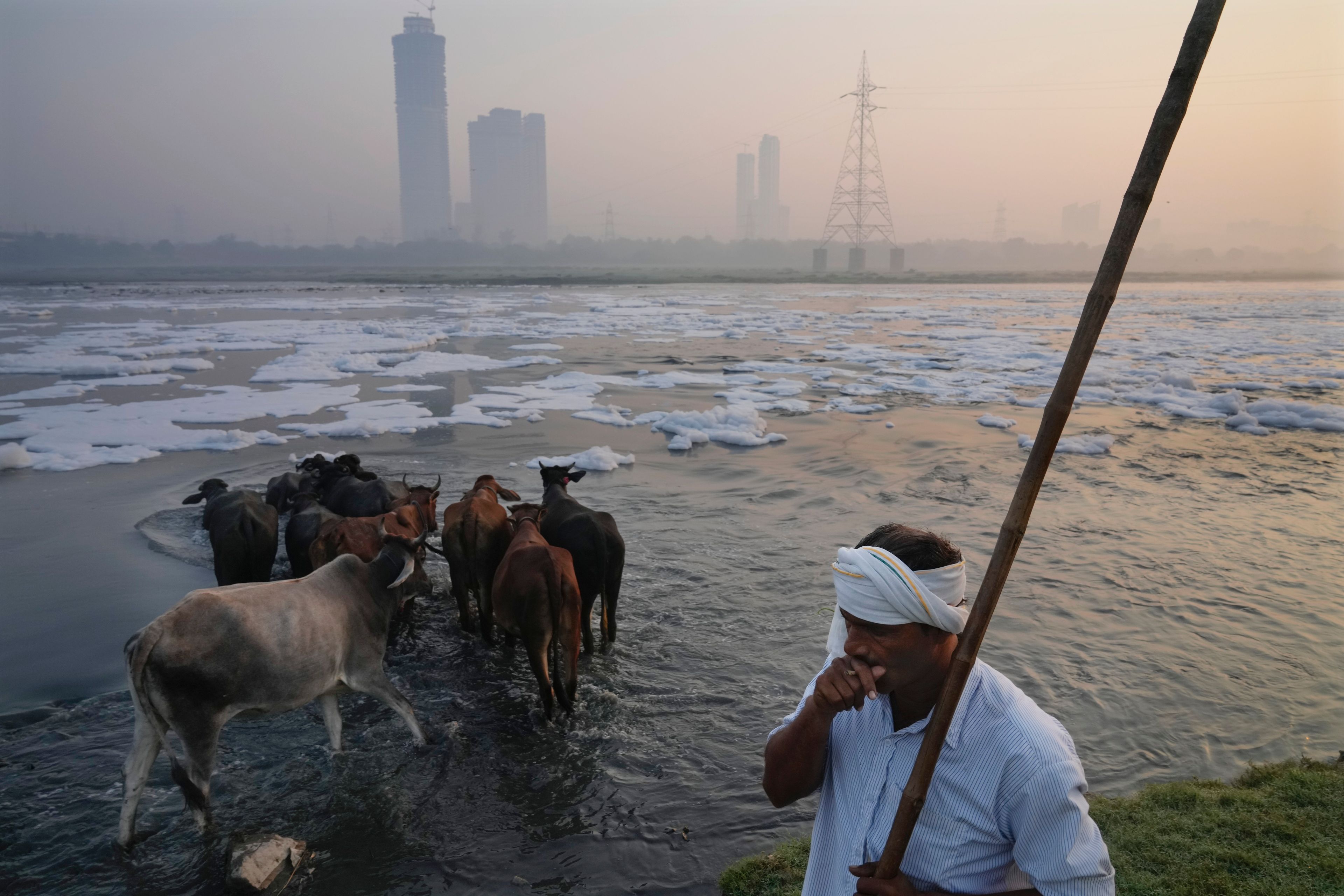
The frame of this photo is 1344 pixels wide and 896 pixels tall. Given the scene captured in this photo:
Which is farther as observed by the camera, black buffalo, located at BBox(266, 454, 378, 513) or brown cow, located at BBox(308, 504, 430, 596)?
black buffalo, located at BBox(266, 454, 378, 513)

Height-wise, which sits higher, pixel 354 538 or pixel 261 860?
pixel 354 538

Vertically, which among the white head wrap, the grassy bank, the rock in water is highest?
the white head wrap

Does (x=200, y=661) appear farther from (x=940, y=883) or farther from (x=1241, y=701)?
(x=1241, y=701)

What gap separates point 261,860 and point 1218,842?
4.67 m

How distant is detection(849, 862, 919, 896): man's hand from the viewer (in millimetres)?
1929

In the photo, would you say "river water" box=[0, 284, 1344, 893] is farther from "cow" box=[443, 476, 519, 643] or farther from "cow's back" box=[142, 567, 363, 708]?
"cow's back" box=[142, 567, 363, 708]

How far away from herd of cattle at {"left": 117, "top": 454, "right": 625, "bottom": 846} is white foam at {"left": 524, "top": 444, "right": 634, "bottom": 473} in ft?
11.1

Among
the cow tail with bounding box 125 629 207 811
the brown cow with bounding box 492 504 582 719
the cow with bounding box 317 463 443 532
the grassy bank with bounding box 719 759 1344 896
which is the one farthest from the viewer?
the cow with bounding box 317 463 443 532

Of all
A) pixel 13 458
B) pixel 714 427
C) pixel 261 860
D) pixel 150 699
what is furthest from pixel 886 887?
pixel 13 458

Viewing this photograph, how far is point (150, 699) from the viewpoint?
436 cm

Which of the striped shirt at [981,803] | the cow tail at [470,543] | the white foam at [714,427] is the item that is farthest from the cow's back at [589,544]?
the white foam at [714,427]

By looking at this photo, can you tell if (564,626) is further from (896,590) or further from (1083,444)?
(1083,444)

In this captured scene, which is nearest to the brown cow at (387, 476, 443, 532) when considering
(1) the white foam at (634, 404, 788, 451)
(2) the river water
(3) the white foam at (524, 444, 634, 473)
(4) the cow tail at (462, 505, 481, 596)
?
(4) the cow tail at (462, 505, 481, 596)

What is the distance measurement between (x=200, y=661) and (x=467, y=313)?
→ 38.2 metres
